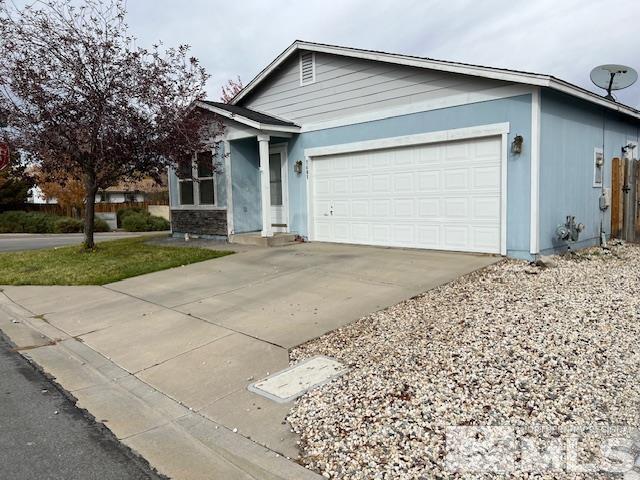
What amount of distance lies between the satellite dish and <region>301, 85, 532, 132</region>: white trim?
4.88 metres

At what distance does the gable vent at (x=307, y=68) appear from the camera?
474 inches

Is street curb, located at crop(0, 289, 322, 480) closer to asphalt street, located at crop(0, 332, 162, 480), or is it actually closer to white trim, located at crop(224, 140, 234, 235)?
asphalt street, located at crop(0, 332, 162, 480)

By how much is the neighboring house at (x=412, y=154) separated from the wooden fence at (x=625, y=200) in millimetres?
353

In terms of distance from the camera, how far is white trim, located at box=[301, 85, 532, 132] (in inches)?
338

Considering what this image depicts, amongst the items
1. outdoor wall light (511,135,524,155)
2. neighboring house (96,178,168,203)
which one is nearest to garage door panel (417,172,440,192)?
outdoor wall light (511,135,524,155)

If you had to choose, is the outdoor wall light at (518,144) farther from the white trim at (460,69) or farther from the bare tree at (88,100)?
the bare tree at (88,100)

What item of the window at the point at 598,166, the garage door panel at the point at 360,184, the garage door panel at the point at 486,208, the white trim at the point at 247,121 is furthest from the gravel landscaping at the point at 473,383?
the white trim at the point at 247,121

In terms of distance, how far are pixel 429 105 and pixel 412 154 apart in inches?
41.9

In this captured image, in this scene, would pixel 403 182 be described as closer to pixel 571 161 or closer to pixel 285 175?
pixel 571 161

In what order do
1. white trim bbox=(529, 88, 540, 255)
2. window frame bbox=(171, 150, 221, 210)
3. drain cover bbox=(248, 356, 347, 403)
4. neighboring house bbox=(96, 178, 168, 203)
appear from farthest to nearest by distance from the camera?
1. neighboring house bbox=(96, 178, 168, 203)
2. window frame bbox=(171, 150, 221, 210)
3. white trim bbox=(529, 88, 540, 255)
4. drain cover bbox=(248, 356, 347, 403)

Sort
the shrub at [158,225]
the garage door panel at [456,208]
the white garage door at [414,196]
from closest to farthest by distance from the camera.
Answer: the white garage door at [414,196] → the garage door panel at [456,208] → the shrub at [158,225]

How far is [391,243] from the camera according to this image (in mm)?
10695

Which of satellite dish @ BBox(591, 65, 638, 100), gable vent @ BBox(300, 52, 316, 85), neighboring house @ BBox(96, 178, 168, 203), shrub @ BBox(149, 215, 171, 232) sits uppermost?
gable vent @ BBox(300, 52, 316, 85)

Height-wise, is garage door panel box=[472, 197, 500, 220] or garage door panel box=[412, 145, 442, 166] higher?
garage door panel box=[412, 145, 442, 166]
